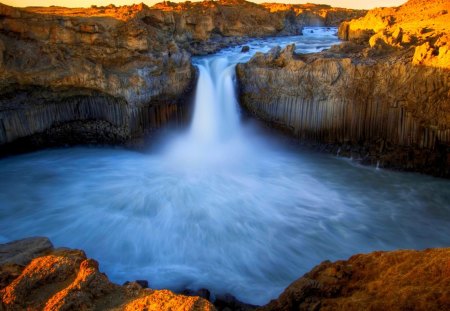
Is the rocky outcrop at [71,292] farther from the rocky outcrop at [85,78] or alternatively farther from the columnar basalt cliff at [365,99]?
the columnar basalt cliff at [365,99]

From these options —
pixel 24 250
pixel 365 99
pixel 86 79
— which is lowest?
pixel 24 250

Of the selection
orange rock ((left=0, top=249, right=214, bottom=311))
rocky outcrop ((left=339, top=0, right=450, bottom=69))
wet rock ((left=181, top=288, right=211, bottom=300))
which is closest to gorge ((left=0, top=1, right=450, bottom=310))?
orange rock ((left=0, top=249, right=214, bottom=311))

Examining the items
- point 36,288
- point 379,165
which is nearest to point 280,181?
point 379,165

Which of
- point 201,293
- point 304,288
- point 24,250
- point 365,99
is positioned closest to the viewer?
point 304,288

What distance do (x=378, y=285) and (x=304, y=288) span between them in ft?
2.37

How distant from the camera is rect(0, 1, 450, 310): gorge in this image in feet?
18.7

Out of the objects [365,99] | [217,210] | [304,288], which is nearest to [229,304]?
[304,288]

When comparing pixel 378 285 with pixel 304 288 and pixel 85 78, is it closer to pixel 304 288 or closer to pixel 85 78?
pixel 304 288

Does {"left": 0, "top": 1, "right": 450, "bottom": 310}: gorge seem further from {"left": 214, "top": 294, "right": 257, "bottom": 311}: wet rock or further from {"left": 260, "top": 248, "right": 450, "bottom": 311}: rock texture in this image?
{"left": 214, "top": 294, "right": 257, "bottom": 311}: wet rock

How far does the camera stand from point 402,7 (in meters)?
17.2

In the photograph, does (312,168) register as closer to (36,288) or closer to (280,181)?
(280,181)

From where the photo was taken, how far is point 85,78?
10734 mm

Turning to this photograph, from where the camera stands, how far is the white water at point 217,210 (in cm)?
637

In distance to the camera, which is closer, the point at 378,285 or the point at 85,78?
the point at 378,285
